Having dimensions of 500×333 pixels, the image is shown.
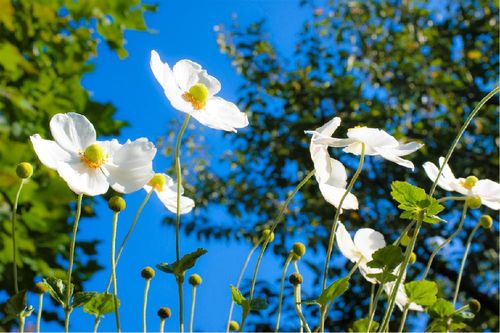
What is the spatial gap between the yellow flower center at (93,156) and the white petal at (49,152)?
0.02m

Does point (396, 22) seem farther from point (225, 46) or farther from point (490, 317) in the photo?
point (490, 317)

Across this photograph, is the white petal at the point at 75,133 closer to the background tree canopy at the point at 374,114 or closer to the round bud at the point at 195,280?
the round bud at the point at 195,280

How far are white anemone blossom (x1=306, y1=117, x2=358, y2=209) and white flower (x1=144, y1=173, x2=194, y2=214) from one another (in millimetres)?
150

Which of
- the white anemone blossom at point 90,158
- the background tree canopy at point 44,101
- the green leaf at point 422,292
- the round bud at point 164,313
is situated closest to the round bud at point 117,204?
the white anemone blossom at point 90,158

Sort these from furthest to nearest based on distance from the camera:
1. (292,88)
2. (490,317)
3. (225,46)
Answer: (225,46) → (292,88) → (490,317)

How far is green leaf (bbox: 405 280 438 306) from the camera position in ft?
1.89

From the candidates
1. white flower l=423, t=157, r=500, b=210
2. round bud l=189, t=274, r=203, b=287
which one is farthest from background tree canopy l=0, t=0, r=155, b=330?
white flower l=423, t=157, r=500, b=210

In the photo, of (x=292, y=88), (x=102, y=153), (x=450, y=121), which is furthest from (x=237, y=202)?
(x=102, y=153)

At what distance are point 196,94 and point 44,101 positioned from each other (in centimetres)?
146

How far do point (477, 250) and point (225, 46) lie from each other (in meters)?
2.34

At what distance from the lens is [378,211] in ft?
10.5

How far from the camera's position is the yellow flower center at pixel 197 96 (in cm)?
57

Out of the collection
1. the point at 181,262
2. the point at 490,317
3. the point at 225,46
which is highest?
the point at 225,46

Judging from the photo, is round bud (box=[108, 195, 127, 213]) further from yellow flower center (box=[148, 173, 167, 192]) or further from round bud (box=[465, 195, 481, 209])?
round bud (box=[465, 195, 481, 209])
